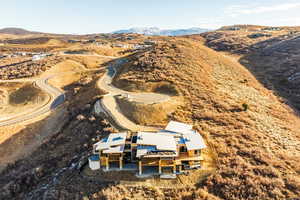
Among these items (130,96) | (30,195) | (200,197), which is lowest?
(30,195)

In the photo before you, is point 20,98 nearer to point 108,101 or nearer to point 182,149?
point 108,101

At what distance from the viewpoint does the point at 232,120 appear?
78.5ft

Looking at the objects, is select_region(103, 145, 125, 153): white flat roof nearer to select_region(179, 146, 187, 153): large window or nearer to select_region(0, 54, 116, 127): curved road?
select_region(179, 146, 187, 153): large window

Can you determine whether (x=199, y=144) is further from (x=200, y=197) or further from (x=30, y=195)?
(x=30, y=195)

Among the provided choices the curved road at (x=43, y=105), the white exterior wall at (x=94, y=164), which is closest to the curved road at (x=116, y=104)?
the white exterior wall at (x=94, y=164)

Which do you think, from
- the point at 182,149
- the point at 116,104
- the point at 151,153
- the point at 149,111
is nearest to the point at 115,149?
the point at 151,153

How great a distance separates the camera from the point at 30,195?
16.6 m

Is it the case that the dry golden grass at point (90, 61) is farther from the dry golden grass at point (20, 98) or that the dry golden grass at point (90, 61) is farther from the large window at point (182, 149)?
the large window at point (182, 149)

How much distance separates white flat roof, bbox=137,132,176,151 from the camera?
15.9 m

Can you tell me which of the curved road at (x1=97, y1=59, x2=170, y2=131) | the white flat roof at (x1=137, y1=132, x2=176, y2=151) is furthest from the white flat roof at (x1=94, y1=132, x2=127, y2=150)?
the curved road at (x1=97, y1=59, x2=170, y2=131)

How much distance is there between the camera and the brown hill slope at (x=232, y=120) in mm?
14961

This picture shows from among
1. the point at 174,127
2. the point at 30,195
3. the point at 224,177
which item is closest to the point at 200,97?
the point at 174,127

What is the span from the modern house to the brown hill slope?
2.46m

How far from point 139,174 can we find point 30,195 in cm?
1033
